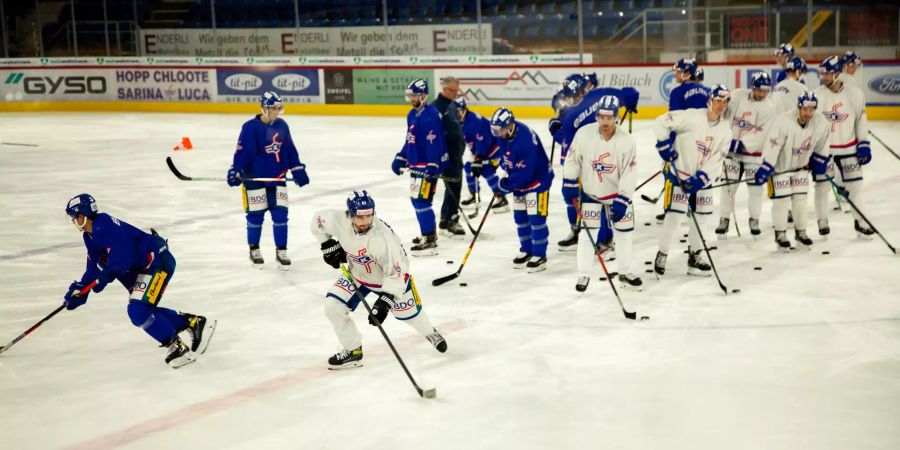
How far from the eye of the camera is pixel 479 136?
30.2ft

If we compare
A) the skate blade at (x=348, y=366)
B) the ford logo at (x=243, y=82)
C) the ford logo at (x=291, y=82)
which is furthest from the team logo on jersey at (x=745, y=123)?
the ford logo at (x=243, y=82)

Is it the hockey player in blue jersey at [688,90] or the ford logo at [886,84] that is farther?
the ford logo at [886,84]

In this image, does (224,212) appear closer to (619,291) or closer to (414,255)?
(414,255)

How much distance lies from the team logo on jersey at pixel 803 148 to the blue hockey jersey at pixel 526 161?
210 centimetres

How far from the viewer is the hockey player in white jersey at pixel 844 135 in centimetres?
834

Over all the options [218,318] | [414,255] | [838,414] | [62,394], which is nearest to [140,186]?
[414,255]

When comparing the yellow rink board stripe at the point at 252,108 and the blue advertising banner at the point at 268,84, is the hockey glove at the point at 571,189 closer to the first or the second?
the yellow rink board stripe at the point at 252,108

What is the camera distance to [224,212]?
34.0 feet

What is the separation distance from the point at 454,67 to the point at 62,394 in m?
14.3

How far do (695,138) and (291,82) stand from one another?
14.4m

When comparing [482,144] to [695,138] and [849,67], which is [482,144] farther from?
[849,67]

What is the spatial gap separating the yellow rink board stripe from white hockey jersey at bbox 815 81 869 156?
25.8 feet

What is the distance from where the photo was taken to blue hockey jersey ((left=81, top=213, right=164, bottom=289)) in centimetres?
545

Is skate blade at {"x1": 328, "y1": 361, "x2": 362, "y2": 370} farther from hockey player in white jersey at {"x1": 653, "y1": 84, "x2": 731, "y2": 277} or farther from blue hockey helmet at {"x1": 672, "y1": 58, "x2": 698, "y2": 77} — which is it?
blue hockey helmet at {"x1": 672, "y1": 58, "x2": 698, "y2": 77}
